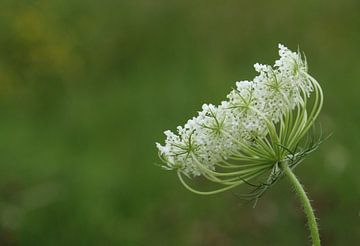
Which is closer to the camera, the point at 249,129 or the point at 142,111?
the point at 249,129

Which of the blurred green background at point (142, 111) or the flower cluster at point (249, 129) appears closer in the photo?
the flower cluster at point (249, 129)

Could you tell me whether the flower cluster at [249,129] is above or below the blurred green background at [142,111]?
below

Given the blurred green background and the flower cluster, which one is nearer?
the flower cluster

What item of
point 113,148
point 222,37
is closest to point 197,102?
point 113,148

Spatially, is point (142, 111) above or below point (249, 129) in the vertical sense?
above

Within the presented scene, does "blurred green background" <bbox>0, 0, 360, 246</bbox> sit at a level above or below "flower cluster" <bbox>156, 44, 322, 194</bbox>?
above
